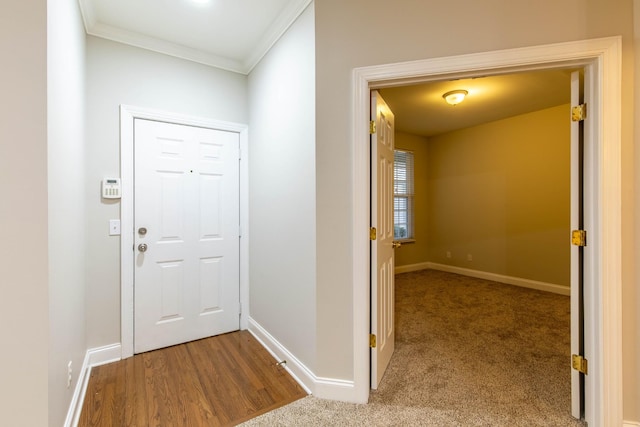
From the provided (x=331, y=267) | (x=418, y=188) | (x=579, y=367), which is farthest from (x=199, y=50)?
(x=418, y=188)

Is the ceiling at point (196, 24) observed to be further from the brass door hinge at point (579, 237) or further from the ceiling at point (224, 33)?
the brass door hinge at point (579, 237)

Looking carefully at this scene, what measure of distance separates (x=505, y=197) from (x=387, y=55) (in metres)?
4.07

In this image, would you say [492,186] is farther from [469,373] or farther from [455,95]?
[469,373]

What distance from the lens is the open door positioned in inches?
62.2

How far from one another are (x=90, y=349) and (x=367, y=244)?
241cm

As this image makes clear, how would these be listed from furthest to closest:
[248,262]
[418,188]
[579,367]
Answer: [418,188] → [248,262] → [579,367]

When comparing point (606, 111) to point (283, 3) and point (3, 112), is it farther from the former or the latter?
point (3, 112)

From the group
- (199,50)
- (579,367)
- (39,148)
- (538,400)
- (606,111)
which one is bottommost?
(538,400)

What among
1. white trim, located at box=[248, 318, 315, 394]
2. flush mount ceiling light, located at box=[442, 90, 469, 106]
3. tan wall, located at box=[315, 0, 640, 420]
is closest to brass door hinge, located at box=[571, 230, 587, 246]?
tan wall, located at box=[315, 0, 640, 420]

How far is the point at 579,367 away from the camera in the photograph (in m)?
1.58

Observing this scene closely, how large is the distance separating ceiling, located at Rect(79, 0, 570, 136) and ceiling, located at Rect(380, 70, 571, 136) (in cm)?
1

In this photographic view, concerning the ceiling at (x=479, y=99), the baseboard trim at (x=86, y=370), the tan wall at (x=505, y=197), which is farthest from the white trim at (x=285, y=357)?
the tan wall at (x=505, y=197)

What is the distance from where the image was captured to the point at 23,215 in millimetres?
1142

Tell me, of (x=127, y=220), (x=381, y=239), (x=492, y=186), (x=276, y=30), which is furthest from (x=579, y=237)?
(x=492, y=186)
